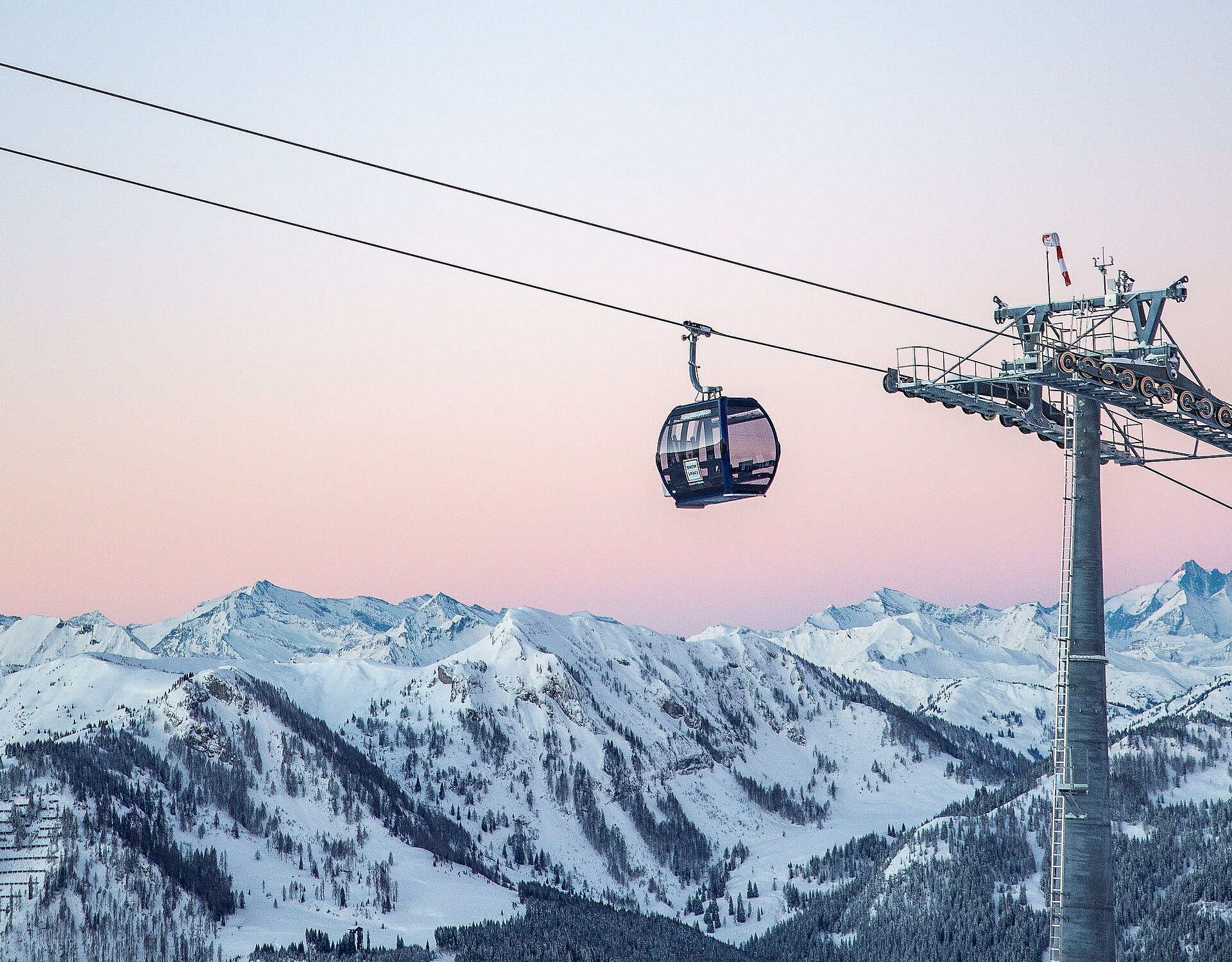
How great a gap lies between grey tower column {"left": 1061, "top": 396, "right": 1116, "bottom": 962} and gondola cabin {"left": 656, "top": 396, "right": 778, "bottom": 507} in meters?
16.0

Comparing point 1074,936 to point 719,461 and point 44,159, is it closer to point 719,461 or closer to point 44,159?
point 719,461

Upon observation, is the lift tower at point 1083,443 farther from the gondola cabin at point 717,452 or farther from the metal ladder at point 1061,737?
the gondola cabin at point 717,452

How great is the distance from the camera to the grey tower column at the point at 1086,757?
2678 cm

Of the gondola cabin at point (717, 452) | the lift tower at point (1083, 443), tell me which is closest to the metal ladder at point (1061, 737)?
the lift tower at point (1083, 443)

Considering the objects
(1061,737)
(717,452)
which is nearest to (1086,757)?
(1061,737)

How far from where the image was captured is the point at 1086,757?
27031 mm

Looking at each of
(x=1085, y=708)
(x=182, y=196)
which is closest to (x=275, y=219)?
(x=182, y=196)

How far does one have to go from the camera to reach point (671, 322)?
3597cm

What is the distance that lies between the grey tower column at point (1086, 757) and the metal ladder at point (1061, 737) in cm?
8

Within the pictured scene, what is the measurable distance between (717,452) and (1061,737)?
59.0 ft

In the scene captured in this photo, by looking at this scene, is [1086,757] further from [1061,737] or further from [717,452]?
[717,452]

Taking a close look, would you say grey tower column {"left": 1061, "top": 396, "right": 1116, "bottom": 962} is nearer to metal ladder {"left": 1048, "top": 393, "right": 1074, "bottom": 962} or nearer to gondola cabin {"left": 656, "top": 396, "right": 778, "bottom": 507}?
metal ladder {"left": 1048, "top": 393, "right": 1074, "bottom": 962}

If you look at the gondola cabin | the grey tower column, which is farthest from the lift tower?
the gondola cabin

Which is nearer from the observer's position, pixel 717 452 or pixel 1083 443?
pixel 1083 443
